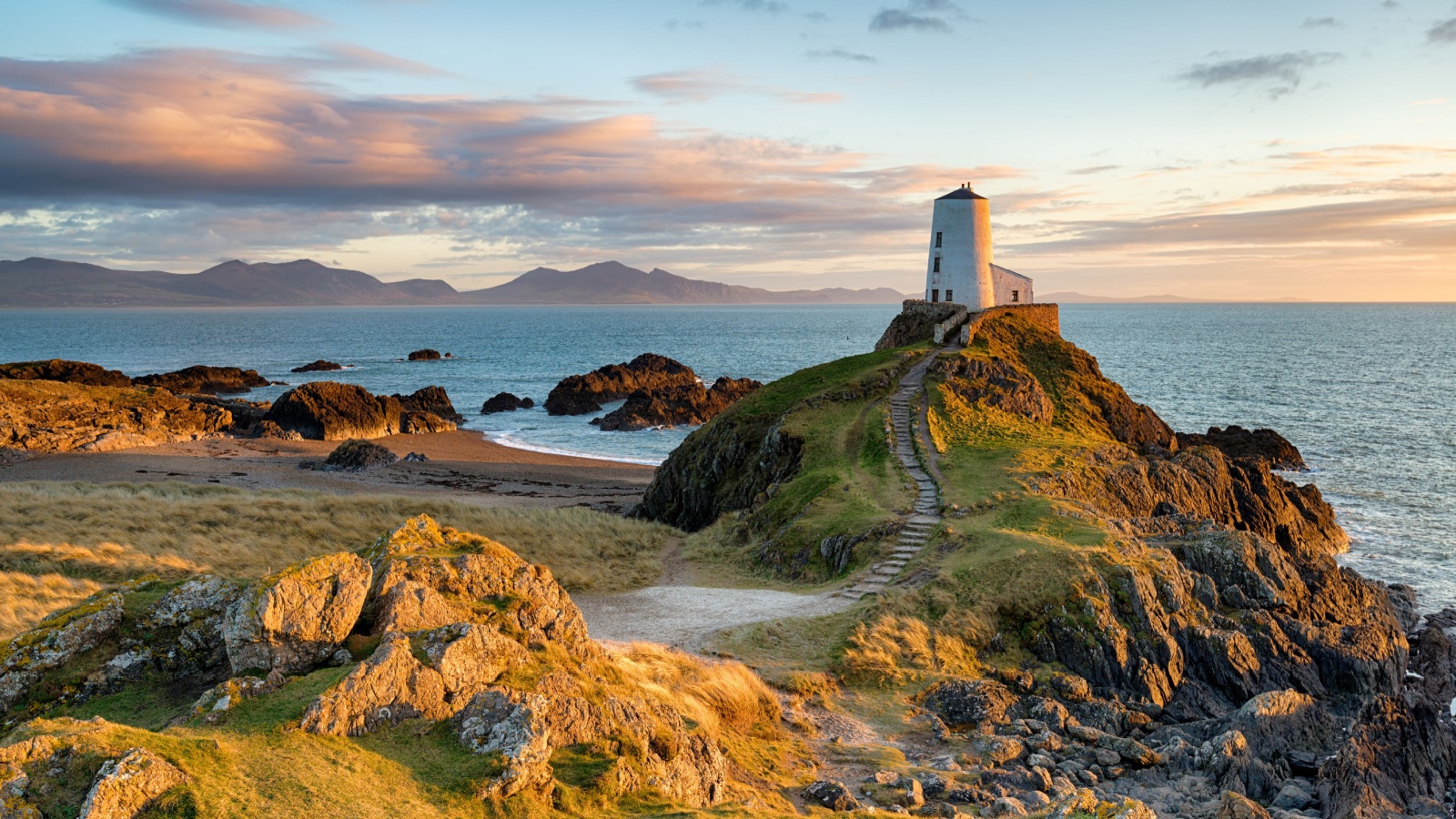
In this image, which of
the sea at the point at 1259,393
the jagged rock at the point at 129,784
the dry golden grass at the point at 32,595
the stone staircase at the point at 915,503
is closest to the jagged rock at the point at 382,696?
the jagged rock at the point at 129,784

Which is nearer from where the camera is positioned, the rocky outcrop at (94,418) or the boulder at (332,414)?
the rocky outcrop at (94,418)

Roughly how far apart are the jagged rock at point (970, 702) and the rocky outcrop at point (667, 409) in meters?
63.1

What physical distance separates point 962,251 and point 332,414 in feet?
177

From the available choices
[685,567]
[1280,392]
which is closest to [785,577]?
[685,567]

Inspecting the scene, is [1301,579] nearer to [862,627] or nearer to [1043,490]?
[1043,490]

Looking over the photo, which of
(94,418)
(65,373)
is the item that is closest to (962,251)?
(94,418)

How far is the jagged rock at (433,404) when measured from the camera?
92062 millimetres

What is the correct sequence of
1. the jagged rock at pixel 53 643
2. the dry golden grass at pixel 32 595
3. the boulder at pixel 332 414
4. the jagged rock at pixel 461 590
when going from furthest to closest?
the boulder at pixel 332 414 < the dry golden grass at pixel 32 595 < the jagged rock at pixel 461 590 < the jagged rock at pixel 53 643

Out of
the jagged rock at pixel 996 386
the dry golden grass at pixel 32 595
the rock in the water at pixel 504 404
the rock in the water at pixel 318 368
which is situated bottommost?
the rock in the water at pixel 504 404

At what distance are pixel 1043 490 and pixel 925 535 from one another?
696cm

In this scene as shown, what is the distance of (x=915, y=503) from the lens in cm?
3475

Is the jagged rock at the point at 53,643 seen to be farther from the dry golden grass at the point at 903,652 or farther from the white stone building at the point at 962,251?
the white stone building at the point at 962,251

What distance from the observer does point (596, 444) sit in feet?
256

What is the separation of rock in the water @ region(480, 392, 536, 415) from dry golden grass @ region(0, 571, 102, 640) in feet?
244
